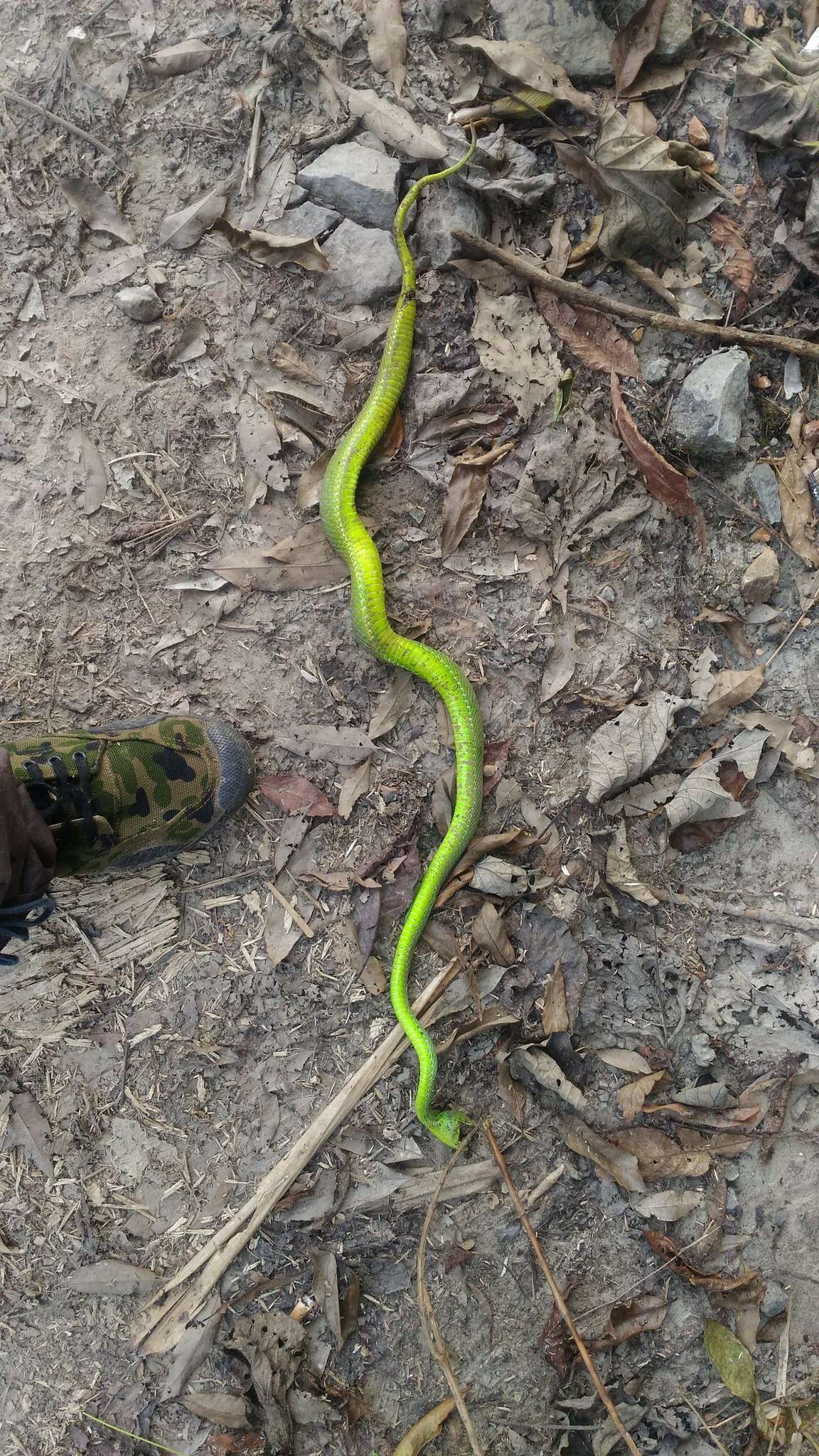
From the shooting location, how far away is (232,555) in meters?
3.01

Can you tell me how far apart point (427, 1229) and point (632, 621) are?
7.33 ft

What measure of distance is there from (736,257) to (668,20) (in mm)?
854

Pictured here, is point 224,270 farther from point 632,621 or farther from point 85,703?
point 632,621

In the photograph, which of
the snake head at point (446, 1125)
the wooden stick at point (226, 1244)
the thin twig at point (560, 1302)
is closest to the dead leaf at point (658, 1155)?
the thin twig at point (560, 1302)

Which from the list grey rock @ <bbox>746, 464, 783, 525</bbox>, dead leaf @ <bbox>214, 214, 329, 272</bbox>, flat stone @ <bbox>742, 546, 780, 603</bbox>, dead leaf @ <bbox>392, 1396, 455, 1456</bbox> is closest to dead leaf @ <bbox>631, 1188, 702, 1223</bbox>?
dead leaf @ <bbox>392, 1396, 455, 1456</bbox>

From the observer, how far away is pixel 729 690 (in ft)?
9.57

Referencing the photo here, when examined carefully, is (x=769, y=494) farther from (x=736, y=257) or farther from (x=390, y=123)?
(x=390, y=123)

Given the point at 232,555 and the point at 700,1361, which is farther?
the point at 232,555

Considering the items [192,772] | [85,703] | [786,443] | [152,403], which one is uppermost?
[152,403]

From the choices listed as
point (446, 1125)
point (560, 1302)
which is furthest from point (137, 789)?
point (560, 1302)

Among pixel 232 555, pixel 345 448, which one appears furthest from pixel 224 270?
pixel 232 555

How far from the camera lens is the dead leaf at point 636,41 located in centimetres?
287

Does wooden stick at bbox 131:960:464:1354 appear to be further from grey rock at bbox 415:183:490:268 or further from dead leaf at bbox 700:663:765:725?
grey rock at bbox 415:183:490:268

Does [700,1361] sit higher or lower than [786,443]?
lower
